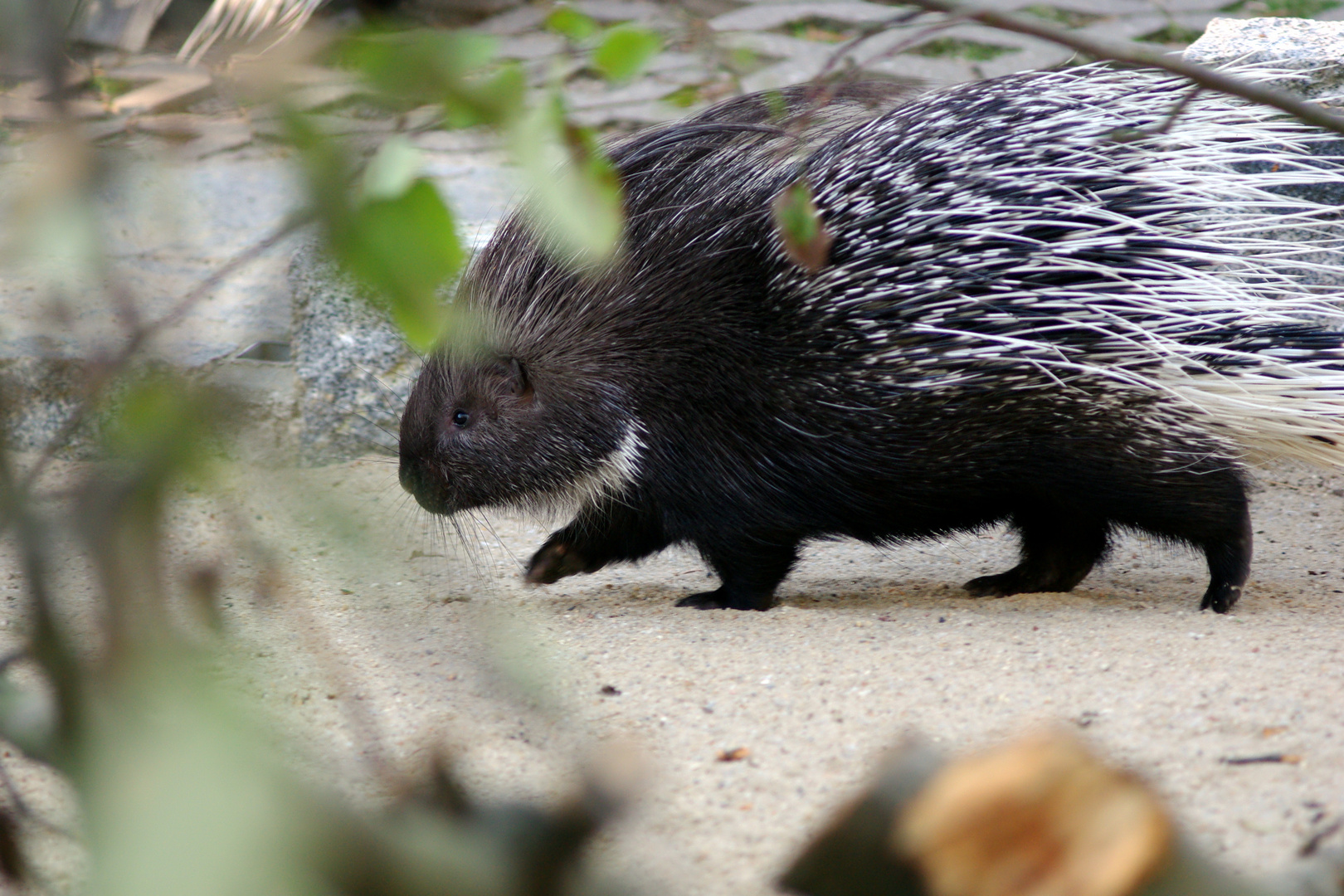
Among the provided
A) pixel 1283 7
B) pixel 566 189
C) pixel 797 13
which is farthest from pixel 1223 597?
pixel 1283 7

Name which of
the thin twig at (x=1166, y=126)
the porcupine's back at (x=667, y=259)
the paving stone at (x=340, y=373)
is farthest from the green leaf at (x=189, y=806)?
the paving stone at (x=340, y=373)

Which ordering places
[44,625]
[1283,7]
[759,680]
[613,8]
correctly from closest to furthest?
[44,625], [759,680], [1283,7], [613,8]

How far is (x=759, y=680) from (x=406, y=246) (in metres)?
1.64

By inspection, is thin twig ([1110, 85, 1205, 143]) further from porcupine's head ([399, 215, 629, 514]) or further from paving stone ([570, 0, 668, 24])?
paving stone ([570, 0, 668, 24])

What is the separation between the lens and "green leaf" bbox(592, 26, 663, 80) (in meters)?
0.58

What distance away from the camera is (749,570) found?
2.63 metres

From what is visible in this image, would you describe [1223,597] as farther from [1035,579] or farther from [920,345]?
[920,345]

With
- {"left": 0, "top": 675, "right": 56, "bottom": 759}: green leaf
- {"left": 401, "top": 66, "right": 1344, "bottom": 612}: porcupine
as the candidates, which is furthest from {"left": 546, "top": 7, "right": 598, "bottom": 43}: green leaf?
{"left": 401, "top": 66, "right": 1344, "bottom": 612}: porcupine

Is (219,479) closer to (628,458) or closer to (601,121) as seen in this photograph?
(628,458)

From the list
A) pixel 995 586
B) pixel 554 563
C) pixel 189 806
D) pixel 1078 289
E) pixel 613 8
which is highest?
pixel 189 806

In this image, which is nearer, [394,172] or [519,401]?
[394,172]

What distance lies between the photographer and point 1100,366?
225 centimetres

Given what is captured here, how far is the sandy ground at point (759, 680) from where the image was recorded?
4.17 ft

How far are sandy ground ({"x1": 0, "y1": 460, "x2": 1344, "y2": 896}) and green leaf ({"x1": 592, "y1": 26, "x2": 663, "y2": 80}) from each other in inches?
9.6
